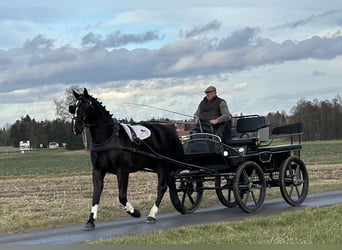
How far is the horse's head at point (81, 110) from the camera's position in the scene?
10516 millimetres

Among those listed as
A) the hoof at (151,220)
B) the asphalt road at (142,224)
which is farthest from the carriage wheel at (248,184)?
the hoof at (151,220)

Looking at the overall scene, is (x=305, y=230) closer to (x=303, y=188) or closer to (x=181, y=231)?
(x=181, y=231)

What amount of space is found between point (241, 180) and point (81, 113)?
12.3 feet

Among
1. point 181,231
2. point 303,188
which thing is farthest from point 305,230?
point 303,188

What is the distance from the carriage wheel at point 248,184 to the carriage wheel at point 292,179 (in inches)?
22.5

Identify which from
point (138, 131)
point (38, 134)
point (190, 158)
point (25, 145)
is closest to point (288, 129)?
point (190, 158)

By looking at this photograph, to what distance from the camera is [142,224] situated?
36.1ft

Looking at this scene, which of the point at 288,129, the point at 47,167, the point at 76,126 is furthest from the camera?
the point at 47,167

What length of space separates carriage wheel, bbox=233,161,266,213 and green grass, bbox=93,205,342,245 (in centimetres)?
167

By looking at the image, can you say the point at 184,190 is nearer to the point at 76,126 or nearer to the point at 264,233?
the point at 76,126

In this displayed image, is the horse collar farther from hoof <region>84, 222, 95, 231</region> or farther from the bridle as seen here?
hoof <region>84, 222, 95, 231</region>

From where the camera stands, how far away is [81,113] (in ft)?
34.8

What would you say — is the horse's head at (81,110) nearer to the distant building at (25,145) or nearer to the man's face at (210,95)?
the man's face at (210,95)

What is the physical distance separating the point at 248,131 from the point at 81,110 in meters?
4.08
